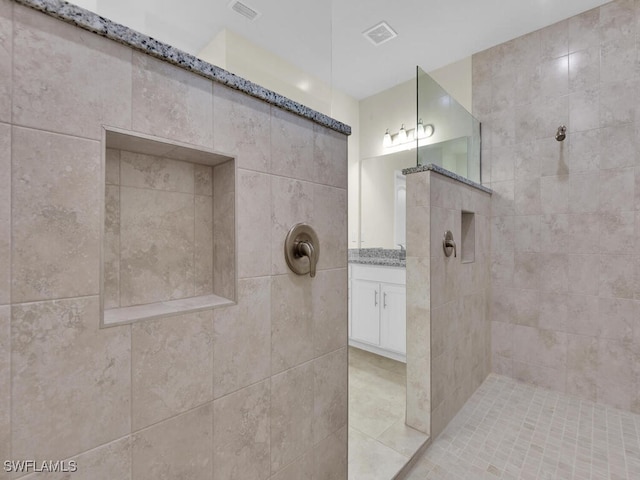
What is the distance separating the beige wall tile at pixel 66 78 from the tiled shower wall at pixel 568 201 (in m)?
2.72

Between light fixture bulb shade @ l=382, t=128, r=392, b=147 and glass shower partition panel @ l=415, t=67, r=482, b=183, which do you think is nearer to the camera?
glass shower partition panel @ l=415, t=67, r=482, b=183

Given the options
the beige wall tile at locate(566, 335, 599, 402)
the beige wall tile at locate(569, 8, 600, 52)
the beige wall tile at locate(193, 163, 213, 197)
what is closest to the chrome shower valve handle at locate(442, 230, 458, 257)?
the beige wall tile at locate(566, 335, 599, 402)

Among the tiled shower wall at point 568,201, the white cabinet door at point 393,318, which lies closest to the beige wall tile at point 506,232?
the tiled shower wall at point 568,201

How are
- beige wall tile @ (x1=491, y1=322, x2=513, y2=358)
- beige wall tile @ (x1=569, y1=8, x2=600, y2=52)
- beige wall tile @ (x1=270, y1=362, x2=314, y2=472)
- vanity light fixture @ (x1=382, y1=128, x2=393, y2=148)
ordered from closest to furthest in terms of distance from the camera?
beige wall tile @ (x1=270, y1=362, x2=314, y2=472)
beige wall tile @ (x1=569, y1=8, x2=600, y2=52)
beige wall tile @ (x1=491, y1=322, x2=513, y2=358)
vanity light fixture @ (x1=382, y1=128, x2=393, y2=148)

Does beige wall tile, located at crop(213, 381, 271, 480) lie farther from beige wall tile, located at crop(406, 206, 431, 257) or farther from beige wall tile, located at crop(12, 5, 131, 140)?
beige wall tile, located at crop(406, 206, 431, 257)

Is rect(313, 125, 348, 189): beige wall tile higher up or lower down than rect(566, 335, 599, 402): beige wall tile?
higher up

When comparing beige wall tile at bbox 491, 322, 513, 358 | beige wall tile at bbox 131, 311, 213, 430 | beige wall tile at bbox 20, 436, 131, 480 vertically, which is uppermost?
beige wall tile at bbox 131, 311, 213, 430

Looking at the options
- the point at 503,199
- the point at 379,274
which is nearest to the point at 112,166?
the point at 379,274

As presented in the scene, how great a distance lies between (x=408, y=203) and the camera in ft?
5.94

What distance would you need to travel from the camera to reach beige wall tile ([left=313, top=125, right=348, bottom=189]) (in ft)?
3.62

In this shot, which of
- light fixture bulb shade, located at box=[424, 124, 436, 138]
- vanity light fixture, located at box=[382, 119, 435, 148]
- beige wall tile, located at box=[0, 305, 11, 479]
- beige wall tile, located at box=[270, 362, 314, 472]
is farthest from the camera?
vanity light fixture, located at box=[382, 119, 435, 148]

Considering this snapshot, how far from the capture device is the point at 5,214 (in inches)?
21.0

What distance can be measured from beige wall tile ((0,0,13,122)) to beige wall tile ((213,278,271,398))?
0.58 metres

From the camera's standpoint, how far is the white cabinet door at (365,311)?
2.74m
